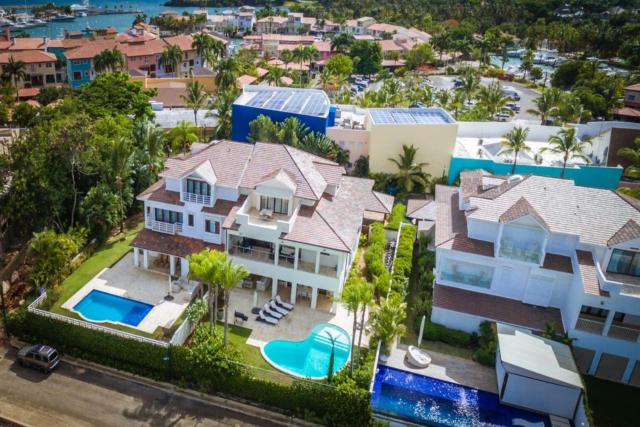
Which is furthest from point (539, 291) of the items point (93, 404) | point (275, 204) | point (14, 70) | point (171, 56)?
point (14, 70)

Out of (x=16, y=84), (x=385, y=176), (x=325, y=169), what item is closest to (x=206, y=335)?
(x=325, y=169)

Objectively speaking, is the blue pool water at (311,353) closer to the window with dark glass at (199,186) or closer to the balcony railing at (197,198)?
the balcony railing at (197,198)

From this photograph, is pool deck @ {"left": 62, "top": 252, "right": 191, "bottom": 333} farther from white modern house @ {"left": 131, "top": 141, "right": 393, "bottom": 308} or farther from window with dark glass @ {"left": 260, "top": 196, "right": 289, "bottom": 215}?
window with dark glass @ {"left": 260, "top": 196, "right": 289, "bottom": 215}

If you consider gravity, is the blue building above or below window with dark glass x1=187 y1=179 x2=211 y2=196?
above

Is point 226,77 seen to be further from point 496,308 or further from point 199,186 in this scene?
point 496,308

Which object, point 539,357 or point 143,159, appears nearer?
point 539,357

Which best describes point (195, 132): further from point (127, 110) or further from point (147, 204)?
point (147, 204)

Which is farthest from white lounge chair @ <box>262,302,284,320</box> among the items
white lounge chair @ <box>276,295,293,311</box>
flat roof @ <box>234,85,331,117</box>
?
flat roof @ <box>234,85,331,117</box>
